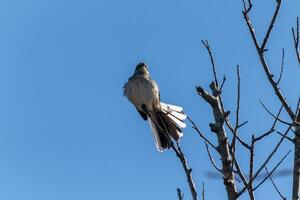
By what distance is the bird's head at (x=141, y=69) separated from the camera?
8705mm

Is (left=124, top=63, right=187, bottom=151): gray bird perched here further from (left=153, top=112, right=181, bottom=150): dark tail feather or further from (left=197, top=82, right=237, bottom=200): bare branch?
(left=197, top=82, right=237, bottom=200): bare branch

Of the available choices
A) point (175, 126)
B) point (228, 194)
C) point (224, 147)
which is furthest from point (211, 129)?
point (175, 126)

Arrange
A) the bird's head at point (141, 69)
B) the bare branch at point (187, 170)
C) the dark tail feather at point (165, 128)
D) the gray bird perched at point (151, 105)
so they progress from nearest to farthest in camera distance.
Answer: the bare branch at point (187, 170)
the dark tail feather at point (165, 128)
the gray bird perched at point (151, 105)
the bird's head at point (141, 69)

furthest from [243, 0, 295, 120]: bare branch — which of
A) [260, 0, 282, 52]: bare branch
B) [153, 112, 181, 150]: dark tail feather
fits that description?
[153, 112, 181, 150]: dark tail feather

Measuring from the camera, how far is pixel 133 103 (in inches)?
320

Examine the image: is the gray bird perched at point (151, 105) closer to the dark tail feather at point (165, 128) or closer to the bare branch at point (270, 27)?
the dark tail feather at point (165, 128)

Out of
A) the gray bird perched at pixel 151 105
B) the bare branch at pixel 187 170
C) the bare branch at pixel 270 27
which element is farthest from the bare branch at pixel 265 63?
the gray bird perched at pixel 151 105

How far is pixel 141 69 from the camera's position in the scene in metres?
8.84

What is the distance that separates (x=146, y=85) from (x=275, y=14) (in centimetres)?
454

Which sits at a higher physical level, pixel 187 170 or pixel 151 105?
pixel 151 105

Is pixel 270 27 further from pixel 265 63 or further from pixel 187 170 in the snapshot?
pixel 187 170

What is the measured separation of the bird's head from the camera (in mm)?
8705

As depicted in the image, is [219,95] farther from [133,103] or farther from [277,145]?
[133,103]

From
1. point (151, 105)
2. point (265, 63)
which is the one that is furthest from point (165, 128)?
point (265, 63)
